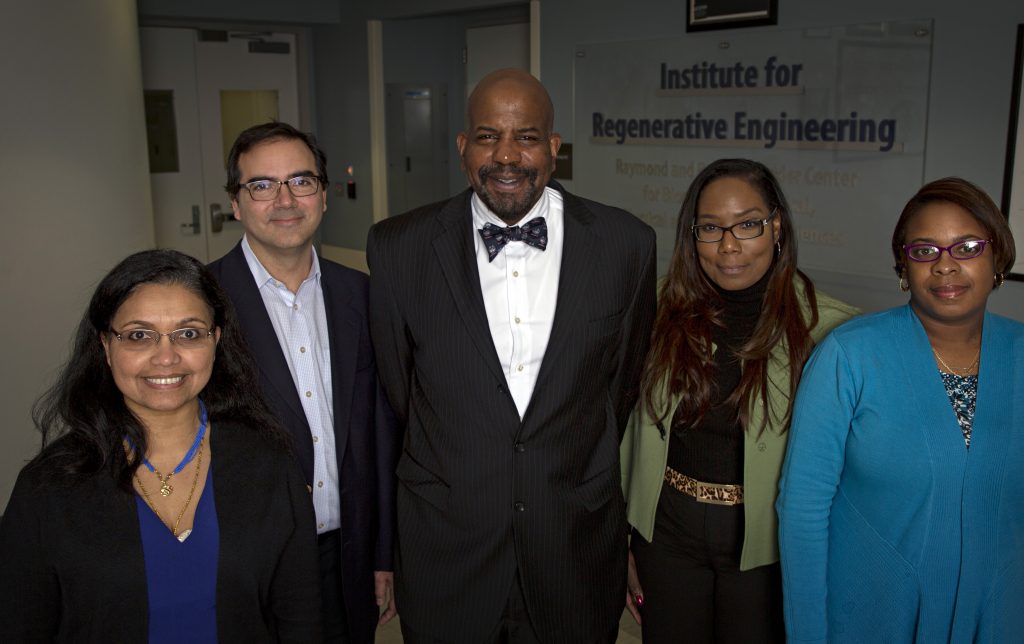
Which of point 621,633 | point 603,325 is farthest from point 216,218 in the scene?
point 603,325

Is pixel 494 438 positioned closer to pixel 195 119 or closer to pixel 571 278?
pixel 571 278

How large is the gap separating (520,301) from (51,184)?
8.92 feet

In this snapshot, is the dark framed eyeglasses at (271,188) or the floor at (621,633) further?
the floor at (621,633)

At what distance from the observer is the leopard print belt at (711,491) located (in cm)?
203

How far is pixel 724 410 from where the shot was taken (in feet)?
6.70

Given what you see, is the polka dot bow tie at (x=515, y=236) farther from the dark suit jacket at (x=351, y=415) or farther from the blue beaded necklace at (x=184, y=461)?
the blue beaded necklace at (x=184, y=461)

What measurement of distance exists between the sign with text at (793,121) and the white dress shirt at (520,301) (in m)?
2.45

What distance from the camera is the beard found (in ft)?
6.56

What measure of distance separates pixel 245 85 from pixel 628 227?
5.81 m

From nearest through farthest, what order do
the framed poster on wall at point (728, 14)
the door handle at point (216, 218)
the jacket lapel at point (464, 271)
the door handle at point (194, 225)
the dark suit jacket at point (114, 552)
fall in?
1. the dark suit jacket at point (114, 552)
2. the jacket lapel at point (464, 271)
3. the framed poster on wall at point (728, 14)
4. the door handle at point (194, 225)
5. the door handle at point (216, 218)

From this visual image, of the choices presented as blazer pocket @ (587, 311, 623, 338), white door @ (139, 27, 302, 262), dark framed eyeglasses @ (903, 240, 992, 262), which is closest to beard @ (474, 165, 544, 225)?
blazer pocket @ (587, 311, 623, 338)

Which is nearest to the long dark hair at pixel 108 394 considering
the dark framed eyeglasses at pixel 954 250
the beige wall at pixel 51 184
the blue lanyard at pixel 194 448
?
the blue lanyard at pixel 194 448

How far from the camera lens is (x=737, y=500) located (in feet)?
6.66

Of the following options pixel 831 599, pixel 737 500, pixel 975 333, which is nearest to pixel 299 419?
pixel 737 500
